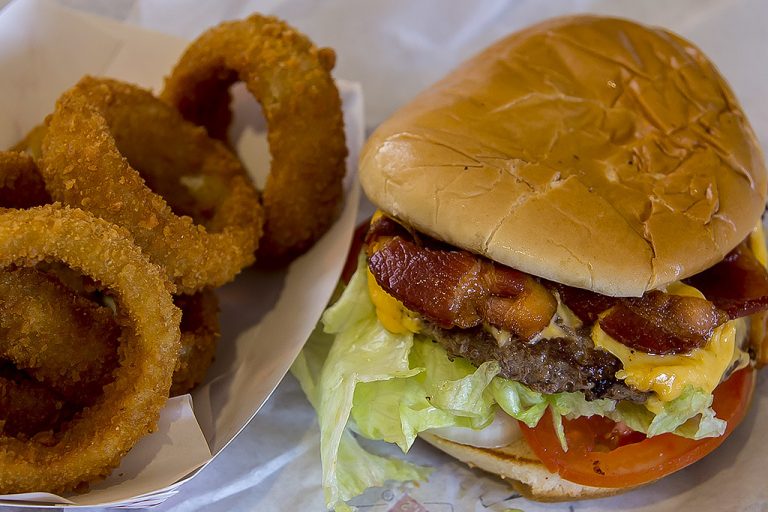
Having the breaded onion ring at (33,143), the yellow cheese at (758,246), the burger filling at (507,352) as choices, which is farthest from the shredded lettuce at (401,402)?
the breaded onion ring at (33,143)

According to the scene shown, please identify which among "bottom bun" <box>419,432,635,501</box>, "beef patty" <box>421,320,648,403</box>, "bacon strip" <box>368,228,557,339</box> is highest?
"bacon strip" <box>368,228,557,339</box>

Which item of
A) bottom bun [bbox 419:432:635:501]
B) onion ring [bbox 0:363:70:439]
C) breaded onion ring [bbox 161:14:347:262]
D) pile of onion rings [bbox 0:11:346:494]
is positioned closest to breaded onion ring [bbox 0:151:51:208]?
pile of onion rings [bbox 0:11:346:494]

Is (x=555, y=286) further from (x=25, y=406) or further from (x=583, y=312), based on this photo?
(x=25, y=406)

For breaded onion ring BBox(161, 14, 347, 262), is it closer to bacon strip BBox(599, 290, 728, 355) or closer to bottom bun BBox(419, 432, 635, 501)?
bottom bun BBox(419, 432, 635, 501)

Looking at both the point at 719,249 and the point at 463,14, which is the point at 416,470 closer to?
the point at 719,249

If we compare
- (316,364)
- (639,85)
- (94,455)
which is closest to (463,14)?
(639,85)

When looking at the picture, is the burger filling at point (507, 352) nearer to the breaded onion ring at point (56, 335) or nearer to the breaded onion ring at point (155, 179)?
the breaded onion ring at point (155, 179)
